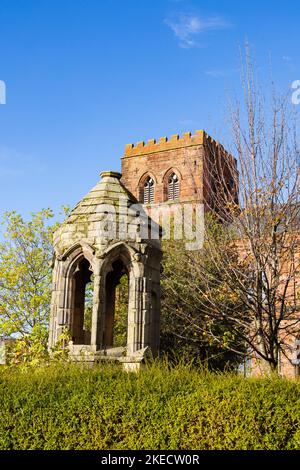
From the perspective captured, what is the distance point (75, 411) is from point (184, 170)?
3920 cm

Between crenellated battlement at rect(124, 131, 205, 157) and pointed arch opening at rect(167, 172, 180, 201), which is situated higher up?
crenellated battlement at rect(124, 131, 205, 157)

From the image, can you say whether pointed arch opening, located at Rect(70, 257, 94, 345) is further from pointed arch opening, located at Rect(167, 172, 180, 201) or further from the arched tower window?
the arched tower window

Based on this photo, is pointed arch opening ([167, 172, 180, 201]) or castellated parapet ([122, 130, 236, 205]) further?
pointed arch opening ([167, 172, 180, 201])

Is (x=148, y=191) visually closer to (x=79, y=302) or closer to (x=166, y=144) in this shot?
(x=166, y=144)

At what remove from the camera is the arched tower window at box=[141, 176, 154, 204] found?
45781 millimetres

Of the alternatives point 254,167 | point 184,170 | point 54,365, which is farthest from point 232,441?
point 184,170

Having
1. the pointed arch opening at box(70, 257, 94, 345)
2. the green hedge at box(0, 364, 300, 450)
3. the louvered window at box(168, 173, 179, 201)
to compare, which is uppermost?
the louvered window at box(168, 173, 179, 201)

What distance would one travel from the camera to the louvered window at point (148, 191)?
4572 cm

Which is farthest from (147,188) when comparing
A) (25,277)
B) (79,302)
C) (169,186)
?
(79,302)

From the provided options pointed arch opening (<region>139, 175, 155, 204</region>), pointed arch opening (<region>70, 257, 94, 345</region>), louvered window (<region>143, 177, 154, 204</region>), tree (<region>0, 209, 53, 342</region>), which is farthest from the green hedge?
pointed arch opening (<region>139, 175, 155, 204</region>)

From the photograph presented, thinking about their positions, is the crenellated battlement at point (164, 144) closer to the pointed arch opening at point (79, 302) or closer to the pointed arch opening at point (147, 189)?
the pointed arch opening at point (147, 189)

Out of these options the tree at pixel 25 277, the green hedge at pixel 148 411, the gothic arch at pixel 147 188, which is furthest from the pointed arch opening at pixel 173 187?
the green hedge at pixel 148 411

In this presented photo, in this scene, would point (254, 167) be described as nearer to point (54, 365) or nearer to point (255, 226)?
point (255, 226)

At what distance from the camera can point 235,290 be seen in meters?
9.59
